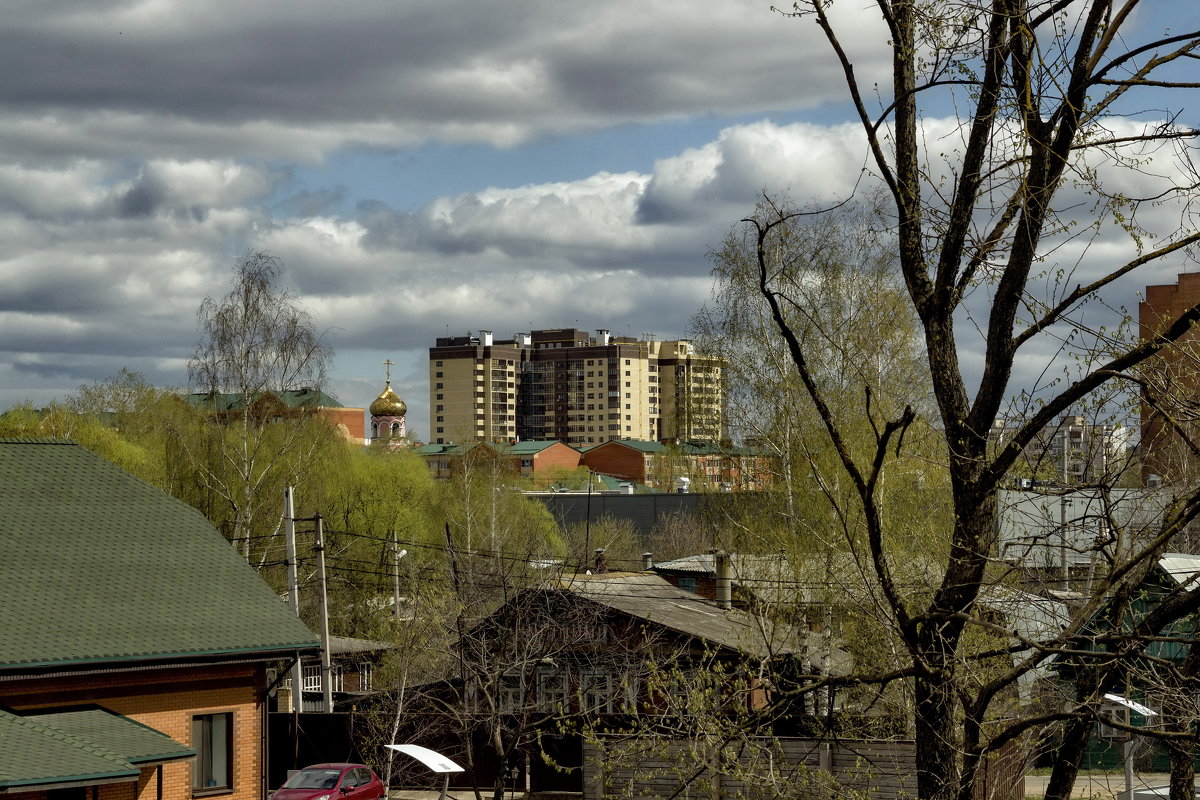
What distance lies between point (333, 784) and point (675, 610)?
970 centimetres

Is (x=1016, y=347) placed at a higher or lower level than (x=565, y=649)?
higher

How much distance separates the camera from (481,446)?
80.1 metres

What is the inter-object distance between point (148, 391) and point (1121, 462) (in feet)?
215

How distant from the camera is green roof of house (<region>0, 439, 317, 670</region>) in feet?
66.0

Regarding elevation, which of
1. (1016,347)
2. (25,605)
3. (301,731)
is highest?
(1016,347)

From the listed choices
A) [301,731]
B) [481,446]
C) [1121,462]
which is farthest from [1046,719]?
[481,446]

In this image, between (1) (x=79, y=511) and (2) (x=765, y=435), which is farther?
(2) (x=765, y=435)

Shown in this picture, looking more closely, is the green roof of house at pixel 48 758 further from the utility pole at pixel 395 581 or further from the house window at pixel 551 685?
the house window at pixel 551 685

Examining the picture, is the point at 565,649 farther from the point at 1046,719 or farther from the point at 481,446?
the point at 481,446

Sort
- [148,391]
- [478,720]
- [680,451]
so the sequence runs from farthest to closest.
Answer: [148,391] → [680,451] → [478,720]

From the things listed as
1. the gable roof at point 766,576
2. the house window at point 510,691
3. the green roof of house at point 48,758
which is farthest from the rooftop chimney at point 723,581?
the green roof of house at point 48,758

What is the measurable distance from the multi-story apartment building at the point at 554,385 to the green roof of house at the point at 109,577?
527 feet

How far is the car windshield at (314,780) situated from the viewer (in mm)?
24922

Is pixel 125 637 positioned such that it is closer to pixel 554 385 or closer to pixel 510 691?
pixel 510 691
